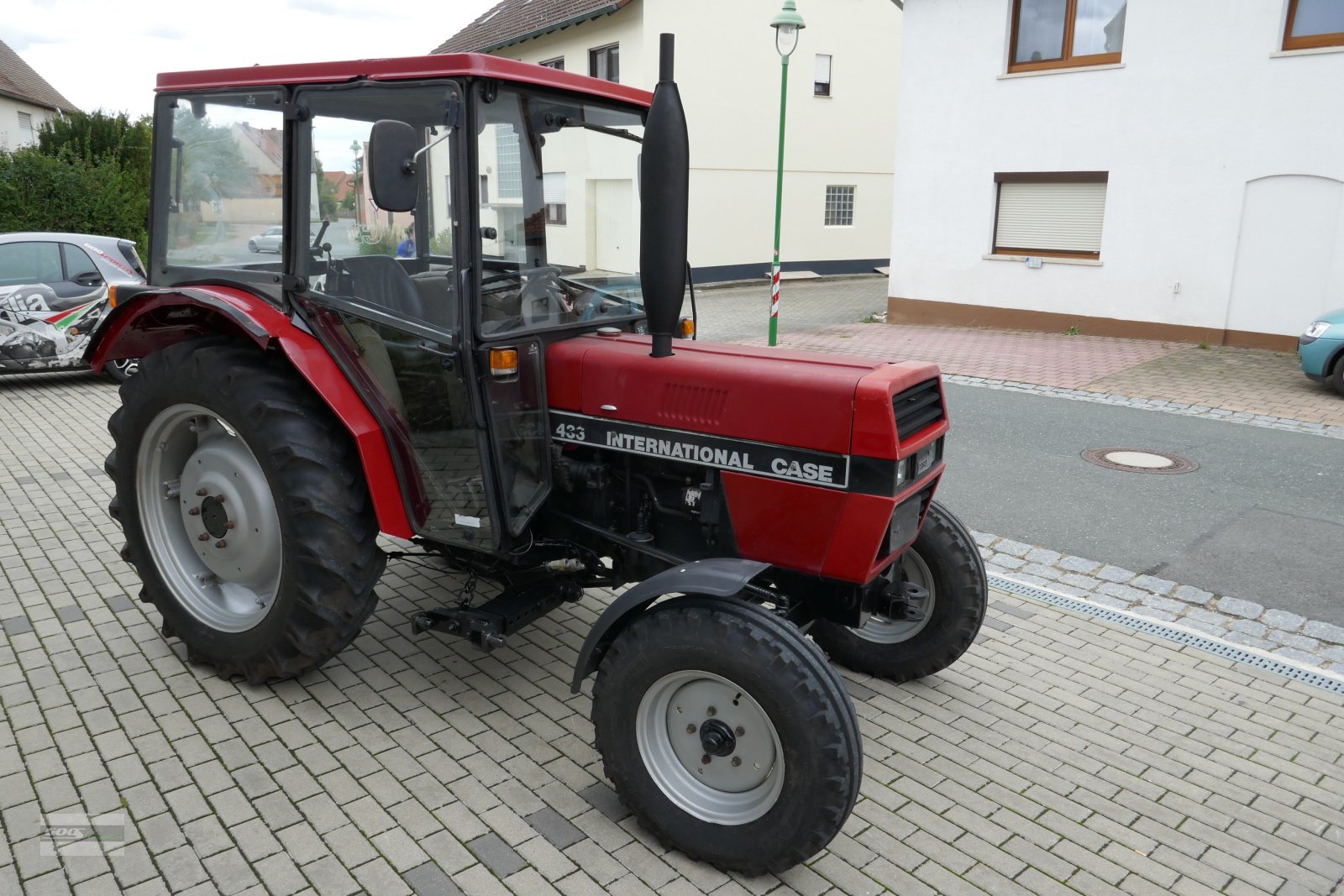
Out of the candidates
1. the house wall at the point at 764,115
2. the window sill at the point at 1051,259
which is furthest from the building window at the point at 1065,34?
the house wall at the point at 764,115

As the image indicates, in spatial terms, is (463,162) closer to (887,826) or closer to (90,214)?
(887,826)

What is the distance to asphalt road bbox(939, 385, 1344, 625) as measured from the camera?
212 inches

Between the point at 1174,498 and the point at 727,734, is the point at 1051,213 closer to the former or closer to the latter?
the point at 1174,498

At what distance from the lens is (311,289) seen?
364 cm

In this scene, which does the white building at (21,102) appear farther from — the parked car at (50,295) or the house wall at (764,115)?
the parked car at (50,295)

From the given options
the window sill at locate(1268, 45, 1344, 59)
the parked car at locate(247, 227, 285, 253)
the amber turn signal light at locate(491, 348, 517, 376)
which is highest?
the window sill at locate(1268, 45, 1344, 59)

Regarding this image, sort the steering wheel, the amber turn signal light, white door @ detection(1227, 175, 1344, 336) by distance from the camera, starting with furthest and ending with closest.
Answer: white door @ detection(1227, 175, 1344, 336) → the steering wheel → the amber turn signal light

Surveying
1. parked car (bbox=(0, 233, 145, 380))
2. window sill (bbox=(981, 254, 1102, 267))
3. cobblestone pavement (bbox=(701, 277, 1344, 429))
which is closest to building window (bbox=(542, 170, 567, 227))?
parked car (bbox=(0, 233, 145, 380))

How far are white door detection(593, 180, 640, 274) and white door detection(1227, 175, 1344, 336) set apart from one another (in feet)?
35.8

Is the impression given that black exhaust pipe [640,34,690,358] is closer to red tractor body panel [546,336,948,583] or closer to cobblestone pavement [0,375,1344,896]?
red tractor body panel [546,336,948,583]

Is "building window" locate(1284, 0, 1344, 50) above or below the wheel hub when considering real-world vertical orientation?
above

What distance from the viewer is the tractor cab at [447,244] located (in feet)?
10.6

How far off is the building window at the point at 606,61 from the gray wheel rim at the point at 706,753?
64.6 ft

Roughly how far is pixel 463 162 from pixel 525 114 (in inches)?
15.3
